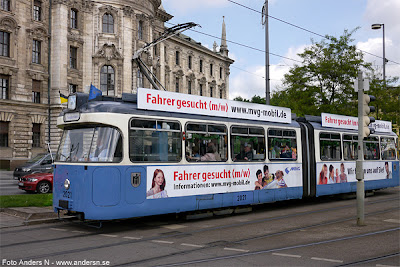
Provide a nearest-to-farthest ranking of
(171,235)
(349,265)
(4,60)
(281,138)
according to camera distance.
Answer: (349,265), (171,235), (281,138), (4,60)

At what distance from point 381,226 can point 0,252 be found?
8.71m

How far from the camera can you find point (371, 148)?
60.8ft

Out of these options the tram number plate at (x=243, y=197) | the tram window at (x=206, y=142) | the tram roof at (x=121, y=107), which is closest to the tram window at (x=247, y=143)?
the tram window at (x=206, y=142)

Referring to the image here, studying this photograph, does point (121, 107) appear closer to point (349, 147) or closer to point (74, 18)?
point (349, 147)

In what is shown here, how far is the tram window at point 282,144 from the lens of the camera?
13.9 metres

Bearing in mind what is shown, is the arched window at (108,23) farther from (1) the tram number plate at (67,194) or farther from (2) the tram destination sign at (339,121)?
(1) the tram number plate at (67,194)

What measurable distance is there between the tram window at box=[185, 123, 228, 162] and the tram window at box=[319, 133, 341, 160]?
5.17 m

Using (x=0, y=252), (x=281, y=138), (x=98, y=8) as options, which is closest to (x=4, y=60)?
(x=98, y=8)

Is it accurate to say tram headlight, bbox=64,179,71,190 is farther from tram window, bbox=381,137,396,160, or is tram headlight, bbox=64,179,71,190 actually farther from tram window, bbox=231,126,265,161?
tram window, bbox=381,137,396,160

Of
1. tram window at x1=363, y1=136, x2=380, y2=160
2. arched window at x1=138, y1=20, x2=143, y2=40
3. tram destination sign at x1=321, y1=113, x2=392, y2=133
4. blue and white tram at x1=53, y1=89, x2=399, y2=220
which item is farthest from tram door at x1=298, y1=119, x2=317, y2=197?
arched window at x1=138, y1=20, x2=143, y2=40

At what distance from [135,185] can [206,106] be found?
3.20 meters

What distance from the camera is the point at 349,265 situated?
708 cm

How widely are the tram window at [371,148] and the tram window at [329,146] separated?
6.76ft

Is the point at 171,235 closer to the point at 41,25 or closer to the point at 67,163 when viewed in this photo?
the point at 67,163
